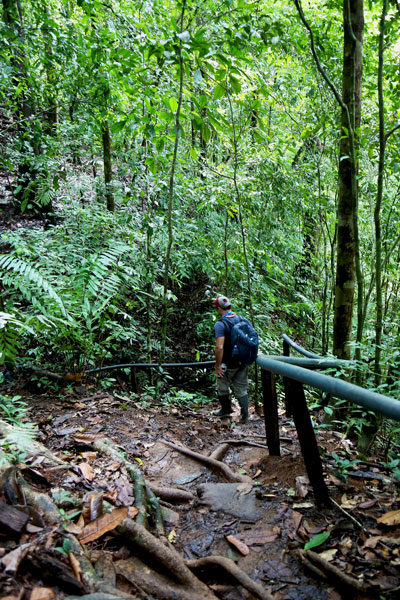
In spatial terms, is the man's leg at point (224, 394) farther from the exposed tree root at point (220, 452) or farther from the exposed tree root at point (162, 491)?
the exposed tree root at point (162, 491)

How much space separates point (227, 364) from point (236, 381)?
0.95 ft

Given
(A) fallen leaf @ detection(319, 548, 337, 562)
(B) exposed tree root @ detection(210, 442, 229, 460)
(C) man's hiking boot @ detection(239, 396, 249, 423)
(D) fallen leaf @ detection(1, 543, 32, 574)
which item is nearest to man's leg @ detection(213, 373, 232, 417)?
(C) man's hiking boot @ detection(239, 396, 249, 423)

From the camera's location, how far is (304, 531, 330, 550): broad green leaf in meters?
2.12

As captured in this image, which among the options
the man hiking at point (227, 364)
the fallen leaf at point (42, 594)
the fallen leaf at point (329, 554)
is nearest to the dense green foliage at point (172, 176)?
the man hiking at point (227, 364)

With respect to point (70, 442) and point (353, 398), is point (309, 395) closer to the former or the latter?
point (70, 442)

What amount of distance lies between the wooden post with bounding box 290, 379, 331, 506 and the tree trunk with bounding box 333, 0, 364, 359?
183 centimetres

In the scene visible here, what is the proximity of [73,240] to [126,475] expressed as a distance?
4652 millimetres

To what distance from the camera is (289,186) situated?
8078mm

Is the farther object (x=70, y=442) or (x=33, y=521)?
(x=70, y=442)

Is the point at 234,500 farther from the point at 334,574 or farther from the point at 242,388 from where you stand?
the point at 242,388

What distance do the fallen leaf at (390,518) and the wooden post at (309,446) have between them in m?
0.34

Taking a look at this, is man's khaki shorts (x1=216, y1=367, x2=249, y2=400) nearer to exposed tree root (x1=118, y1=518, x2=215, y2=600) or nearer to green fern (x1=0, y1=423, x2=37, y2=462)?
green fern (x1=0, y1=423, x2=37, y2=462)

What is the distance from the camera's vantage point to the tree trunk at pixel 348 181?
4.03 meters

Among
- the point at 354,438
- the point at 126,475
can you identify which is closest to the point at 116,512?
the point at 126,475
